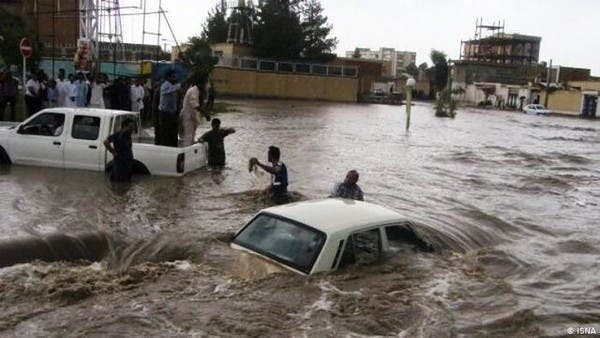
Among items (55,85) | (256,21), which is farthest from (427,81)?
(55,85)

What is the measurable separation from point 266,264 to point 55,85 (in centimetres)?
→ 1273

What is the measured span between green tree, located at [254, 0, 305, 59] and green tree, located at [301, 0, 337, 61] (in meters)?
1.24

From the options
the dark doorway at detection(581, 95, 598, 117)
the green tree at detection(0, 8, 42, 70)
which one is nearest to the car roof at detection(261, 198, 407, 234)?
the green tree at detection(0, 8, 42, 70)

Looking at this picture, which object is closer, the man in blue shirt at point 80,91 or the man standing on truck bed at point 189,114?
the man standing on truck bed at point 189,114

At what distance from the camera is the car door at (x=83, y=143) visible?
40.1 ft

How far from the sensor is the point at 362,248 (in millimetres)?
6945

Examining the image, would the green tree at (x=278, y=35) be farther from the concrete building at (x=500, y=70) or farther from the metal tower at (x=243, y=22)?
the concrete building at (x=500, y=70)

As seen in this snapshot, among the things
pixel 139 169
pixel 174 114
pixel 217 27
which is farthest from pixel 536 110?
pixel 139 169

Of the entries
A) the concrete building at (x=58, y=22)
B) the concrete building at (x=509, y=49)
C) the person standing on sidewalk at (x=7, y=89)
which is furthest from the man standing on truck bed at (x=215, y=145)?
the concrete building at (x=509, y=49)

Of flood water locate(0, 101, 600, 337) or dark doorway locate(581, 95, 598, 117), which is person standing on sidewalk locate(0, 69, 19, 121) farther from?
dark doorway locate(581, 95, 598, 117)

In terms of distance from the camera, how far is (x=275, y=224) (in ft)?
22.5

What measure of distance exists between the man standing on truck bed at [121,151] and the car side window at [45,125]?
4.33 feet

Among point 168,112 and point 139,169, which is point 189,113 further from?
point 139,169

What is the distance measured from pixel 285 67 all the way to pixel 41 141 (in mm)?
46665
